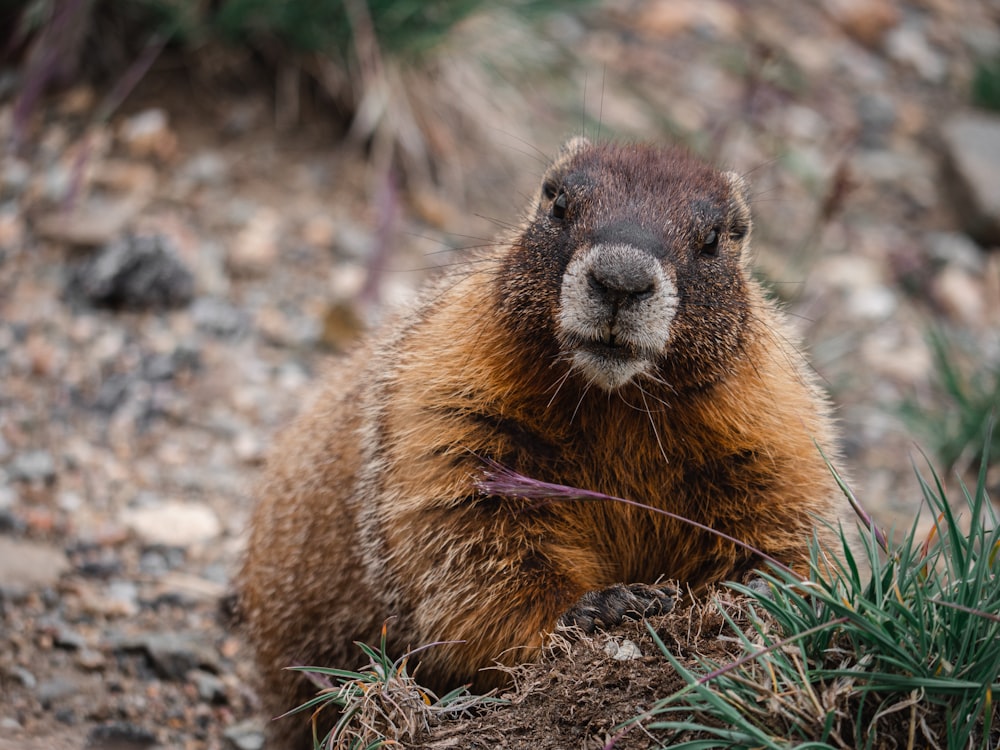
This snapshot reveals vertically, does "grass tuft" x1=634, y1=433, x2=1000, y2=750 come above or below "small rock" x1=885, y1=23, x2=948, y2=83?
below

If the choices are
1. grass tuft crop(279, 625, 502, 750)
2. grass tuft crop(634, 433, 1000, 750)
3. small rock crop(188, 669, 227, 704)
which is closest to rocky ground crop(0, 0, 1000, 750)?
small rock crop(188, 669, 227, 704)

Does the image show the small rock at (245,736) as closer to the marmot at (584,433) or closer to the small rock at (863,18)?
the marmot at (584,433)

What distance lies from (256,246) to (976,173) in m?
5.41

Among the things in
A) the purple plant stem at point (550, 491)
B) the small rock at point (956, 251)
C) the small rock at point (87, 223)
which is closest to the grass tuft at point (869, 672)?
the purple plant stem at point (550, 491)

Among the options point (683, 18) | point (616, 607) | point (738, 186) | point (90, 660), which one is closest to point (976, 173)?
point (683, 18)

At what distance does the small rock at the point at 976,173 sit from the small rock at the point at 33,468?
6646mm

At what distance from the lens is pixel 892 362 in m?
7.46

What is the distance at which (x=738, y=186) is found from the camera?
13.5 feet

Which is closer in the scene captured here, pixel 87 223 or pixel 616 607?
pixel 616 607

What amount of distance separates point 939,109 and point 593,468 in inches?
313

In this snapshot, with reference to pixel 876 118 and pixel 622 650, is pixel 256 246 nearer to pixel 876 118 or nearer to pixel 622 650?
pixel 622 650

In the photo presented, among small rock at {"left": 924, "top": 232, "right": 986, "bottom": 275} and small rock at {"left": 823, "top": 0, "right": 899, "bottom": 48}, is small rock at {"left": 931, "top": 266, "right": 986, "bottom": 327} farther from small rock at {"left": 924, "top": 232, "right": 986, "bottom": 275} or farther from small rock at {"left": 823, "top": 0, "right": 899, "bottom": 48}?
small rock at {"left": 823, "top": 0, "right": 899, "bottom": 48}

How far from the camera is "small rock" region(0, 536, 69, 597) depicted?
4.86 metres

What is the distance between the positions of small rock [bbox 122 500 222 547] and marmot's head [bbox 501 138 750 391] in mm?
2682
